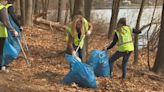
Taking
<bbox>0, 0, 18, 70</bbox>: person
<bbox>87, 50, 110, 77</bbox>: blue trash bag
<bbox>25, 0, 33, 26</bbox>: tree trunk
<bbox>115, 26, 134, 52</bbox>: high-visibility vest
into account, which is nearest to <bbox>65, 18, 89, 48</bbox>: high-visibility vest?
<bbox>87, 50, 110, 77</bbox>: blue trash bag

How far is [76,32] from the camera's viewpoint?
9008 mm

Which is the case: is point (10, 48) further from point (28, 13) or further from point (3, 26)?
point (28, 13)

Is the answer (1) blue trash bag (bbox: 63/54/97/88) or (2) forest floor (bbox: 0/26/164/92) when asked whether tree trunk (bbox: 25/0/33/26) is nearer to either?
(2) forest floor (bbox: 0/26/164/92)

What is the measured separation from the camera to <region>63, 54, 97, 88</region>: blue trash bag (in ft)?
28.2

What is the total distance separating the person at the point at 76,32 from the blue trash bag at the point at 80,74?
47cm

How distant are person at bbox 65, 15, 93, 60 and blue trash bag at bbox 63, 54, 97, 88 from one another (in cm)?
47

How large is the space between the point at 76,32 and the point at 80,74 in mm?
914

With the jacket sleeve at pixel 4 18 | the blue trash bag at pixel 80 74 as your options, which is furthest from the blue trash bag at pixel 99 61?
the jacket sleeve at pixel 4 18

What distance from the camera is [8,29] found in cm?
961

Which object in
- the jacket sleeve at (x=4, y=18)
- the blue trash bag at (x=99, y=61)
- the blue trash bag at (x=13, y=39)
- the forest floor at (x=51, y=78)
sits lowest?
the forest floor at (x=51, y=78)

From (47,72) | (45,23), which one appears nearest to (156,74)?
(47,72)

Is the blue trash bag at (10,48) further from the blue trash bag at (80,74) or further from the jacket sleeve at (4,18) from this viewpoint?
the blue trash bag at (80,74)

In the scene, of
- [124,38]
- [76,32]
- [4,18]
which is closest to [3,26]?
[4,18]

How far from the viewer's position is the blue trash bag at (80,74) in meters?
8.59
